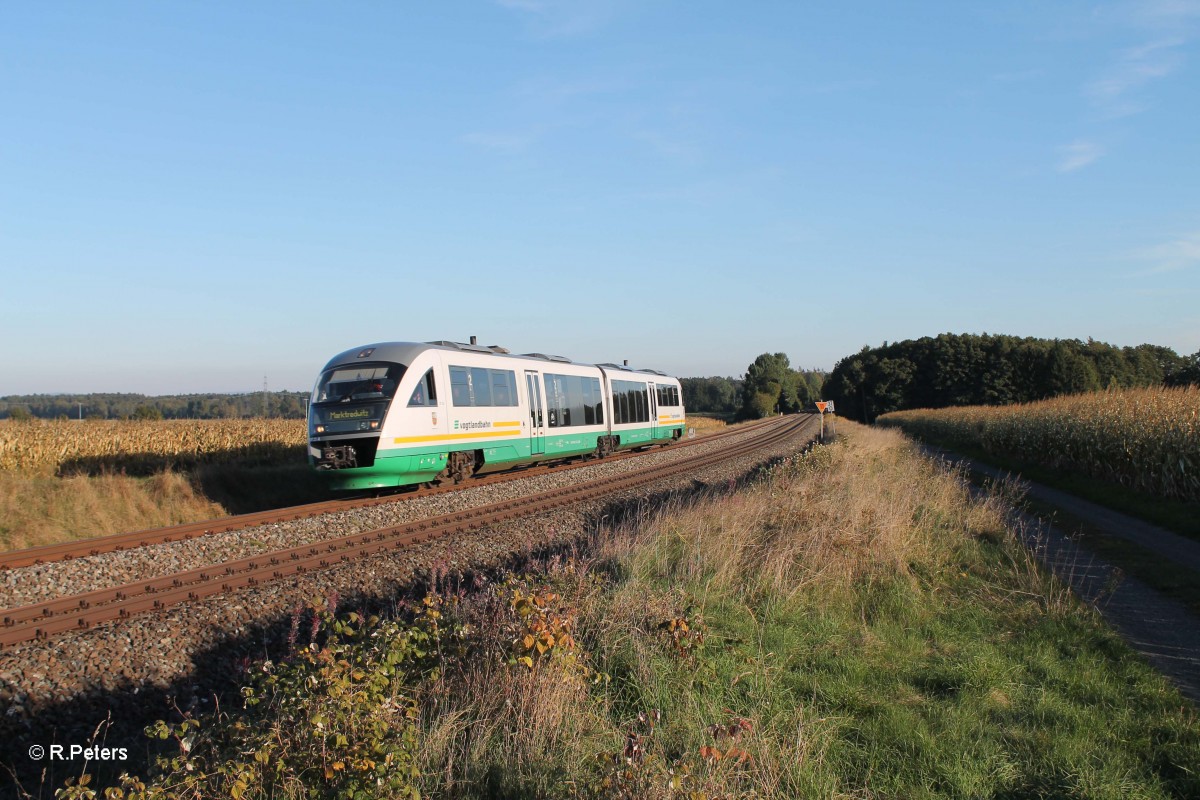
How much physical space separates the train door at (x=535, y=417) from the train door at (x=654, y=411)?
1101 cm

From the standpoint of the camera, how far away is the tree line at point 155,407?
2905 cm

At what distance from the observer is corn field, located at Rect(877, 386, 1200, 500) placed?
52.6 ft

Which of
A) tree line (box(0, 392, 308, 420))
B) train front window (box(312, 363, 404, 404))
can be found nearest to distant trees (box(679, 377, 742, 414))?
tree line (box(0, 392, 308, 420))

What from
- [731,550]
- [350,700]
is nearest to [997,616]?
[731,550]

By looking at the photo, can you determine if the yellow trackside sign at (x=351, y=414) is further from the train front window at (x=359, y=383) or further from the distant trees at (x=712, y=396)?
the distant trees at (x=712, y=396)

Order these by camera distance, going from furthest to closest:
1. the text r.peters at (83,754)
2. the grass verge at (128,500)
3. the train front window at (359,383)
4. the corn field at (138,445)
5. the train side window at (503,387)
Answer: the corn field at (138,445), the train side window at (503,387), the train front window at (359,383), the grass verge at (128,500), the text r.peters at (83,754)

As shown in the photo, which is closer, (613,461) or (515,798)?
(515,798)

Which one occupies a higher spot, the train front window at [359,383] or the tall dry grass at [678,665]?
the train front window at [359,383]

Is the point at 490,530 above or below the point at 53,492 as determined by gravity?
below

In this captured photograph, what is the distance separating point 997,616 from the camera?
7.52m

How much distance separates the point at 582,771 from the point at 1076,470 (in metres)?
23.2

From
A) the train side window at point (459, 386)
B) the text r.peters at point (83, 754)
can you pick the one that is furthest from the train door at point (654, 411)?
the text r.peters at point (83, 754)

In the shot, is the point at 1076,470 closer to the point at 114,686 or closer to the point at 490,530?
the point at 490,530

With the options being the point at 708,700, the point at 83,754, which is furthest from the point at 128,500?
the point at 708,700
